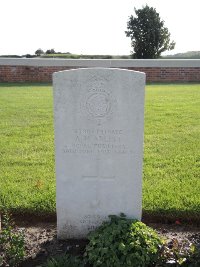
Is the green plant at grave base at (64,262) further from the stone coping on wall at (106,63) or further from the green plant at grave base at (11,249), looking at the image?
the stone coping on wall at (106,63)

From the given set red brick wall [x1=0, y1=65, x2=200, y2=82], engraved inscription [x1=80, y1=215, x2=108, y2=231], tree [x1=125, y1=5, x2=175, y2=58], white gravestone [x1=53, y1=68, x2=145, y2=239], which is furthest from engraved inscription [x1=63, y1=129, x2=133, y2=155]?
tree [x1=125, y1=5, x2=175, y2=58]

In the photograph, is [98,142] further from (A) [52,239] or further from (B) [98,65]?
(B) [98,65]

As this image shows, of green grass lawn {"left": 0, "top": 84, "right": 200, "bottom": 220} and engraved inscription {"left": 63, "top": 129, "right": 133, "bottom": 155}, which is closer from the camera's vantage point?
engraved inscription {"left": 63, "top": 129, "right": 133, "bottom": 155}

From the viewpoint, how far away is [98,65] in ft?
49.0

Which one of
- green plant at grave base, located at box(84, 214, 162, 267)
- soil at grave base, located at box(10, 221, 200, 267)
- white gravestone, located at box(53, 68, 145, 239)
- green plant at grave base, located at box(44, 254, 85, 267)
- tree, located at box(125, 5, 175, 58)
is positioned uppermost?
tree, located at box(125, 5, 175, 58)

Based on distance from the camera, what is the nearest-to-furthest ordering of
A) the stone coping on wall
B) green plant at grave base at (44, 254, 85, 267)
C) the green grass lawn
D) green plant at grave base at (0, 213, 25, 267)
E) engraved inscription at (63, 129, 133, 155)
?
green plant at grave base at (44, 254, 85, 267) < green plant at grave base at (0, 213, 25, 267) < engraved inscription at (63, 129, 133, 155) < the green grass lawn < the stone coping on wall

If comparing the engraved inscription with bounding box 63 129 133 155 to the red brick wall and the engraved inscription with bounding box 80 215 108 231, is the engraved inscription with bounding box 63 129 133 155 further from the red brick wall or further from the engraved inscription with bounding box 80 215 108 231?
the red brick wall

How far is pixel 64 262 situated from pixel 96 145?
101 cm

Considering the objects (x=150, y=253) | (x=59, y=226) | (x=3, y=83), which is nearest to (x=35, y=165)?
(x=59, y=226)

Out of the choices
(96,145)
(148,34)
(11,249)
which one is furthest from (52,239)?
(148,34)

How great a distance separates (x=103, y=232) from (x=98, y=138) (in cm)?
80

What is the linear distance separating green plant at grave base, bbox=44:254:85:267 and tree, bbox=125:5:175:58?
84.3ft

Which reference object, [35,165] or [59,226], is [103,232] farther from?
[35,165]

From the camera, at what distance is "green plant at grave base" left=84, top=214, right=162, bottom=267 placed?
300 cm
